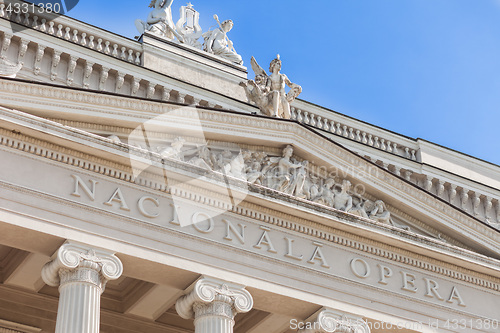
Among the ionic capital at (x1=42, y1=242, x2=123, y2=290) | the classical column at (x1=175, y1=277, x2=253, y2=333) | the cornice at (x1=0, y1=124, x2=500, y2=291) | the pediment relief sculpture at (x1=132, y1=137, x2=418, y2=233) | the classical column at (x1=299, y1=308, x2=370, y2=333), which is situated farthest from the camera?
the pediment relief sculpture at (x1=132, y1=137, x2=418, y2=233)

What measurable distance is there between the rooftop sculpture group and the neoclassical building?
2527 millimetres

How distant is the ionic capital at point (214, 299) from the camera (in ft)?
60.0

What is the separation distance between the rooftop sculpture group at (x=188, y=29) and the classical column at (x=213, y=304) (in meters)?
9.72

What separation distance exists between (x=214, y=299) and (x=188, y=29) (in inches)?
437

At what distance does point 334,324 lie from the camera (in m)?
19.5

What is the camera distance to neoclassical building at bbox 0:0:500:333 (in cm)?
1772

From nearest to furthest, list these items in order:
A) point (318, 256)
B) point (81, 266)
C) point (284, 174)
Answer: point (81, 266)
point (318, 256)
point (284, 174)

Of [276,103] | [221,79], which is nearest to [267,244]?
[276,103]

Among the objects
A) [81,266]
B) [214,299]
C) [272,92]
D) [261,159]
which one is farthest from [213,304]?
[272,92]

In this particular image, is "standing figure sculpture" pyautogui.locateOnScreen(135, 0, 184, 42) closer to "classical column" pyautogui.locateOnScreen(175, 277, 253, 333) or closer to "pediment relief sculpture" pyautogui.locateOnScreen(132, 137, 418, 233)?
"pediment relief sculpture" pyautogui.locateOnScreen(132, 137, 418, 233)

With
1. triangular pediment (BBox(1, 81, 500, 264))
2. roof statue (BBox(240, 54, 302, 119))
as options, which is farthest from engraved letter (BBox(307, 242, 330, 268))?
roof statue (BBox(240, 54, 302, 119))

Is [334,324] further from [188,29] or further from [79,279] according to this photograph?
[188,29]

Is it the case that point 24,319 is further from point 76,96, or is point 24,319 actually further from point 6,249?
point 76,96

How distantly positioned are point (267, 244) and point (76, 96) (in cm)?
463
